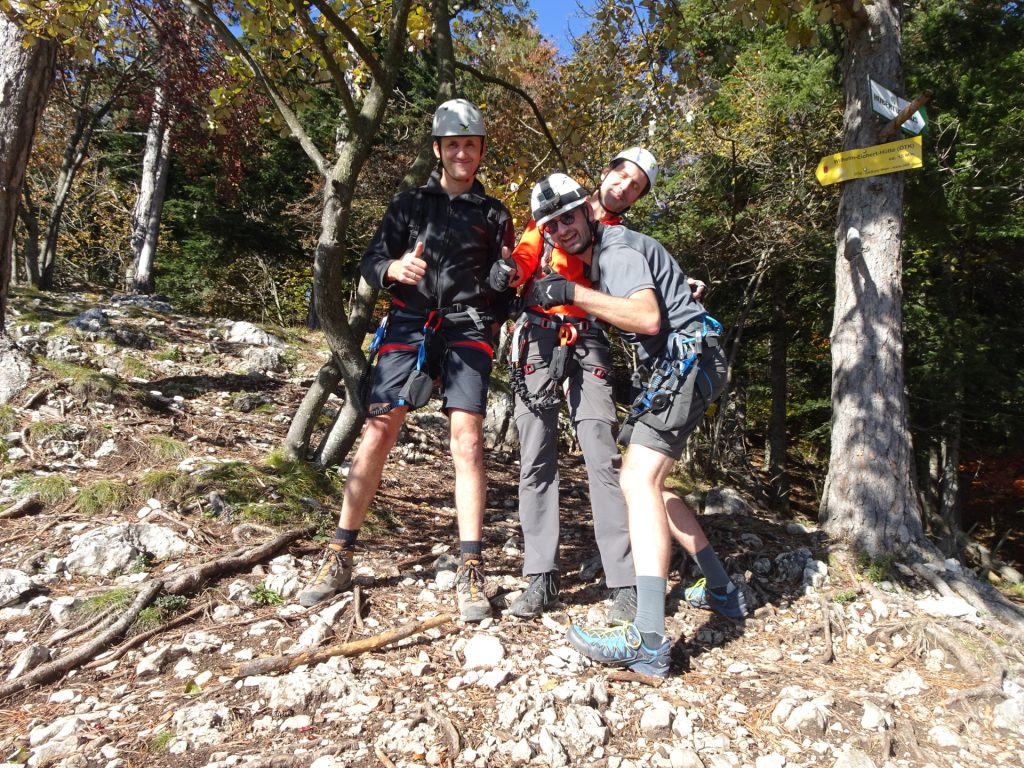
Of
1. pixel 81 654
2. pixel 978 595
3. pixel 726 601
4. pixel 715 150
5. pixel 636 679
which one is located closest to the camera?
pixel 81 654

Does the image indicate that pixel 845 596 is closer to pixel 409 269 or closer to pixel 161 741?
pixel 409 269

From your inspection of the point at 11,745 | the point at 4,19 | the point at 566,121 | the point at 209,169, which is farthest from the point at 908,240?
the point at 209,169

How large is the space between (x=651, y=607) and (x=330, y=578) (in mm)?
1535

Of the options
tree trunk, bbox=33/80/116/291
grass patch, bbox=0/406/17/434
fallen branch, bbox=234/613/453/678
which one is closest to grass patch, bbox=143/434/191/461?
grass patch, bbox=0/406/17/434

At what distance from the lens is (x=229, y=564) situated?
3.46 metres

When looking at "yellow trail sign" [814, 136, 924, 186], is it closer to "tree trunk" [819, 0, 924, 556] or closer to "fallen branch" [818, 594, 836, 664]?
"tree trunk" [819, 0, 924, 556]

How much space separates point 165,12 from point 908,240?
485 inches

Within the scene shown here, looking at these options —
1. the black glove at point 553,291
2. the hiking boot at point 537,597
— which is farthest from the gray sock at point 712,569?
the black glove at point 553,291

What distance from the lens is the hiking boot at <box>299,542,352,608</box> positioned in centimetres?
323

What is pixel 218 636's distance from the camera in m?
2.95

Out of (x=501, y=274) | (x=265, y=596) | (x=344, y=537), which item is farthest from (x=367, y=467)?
(x=501, y=274)

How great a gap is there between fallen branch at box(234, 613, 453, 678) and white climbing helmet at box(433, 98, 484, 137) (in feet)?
7.70

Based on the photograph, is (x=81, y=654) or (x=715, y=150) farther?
(x=715, y=150)

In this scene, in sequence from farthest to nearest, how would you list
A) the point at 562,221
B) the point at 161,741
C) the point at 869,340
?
the point at 869,340, the point at 562,221, the point at 161,741
